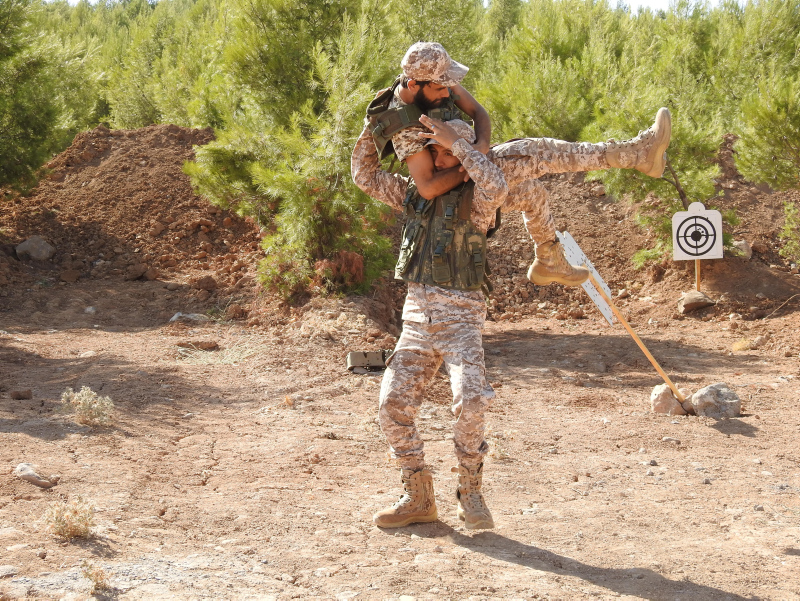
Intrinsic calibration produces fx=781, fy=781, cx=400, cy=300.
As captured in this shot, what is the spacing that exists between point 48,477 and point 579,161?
286 cm

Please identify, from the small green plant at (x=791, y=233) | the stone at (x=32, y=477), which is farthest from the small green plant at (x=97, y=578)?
the small green plant at (x=791, y=233)

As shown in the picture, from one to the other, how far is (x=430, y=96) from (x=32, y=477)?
253 cm

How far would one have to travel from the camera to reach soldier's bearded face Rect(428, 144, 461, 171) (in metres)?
3.36

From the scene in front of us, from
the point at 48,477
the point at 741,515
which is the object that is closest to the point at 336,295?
the point at 48,477

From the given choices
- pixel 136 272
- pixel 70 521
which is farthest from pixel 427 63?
pixel 136 272

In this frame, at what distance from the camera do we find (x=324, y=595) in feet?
8.82

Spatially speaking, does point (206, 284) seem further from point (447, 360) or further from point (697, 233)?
point (447, 360)

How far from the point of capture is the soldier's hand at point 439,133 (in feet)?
10.4

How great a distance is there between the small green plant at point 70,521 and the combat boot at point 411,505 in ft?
3.89

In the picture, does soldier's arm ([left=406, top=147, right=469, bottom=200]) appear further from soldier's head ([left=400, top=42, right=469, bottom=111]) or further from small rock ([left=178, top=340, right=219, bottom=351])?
small rock ([left=178, top=340, right=219, bottom=351])

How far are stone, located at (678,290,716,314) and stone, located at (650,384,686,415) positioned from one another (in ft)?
13.9

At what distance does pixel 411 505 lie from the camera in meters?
3.39

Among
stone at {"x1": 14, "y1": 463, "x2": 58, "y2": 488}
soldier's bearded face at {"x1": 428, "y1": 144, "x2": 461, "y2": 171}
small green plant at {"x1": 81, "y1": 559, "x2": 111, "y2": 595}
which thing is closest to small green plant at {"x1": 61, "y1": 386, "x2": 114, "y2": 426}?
stone at {"x1": 14, "y1": 463, "x2": 58, "y2": 488}

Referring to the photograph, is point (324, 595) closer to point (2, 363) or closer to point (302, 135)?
point (2, 363)
